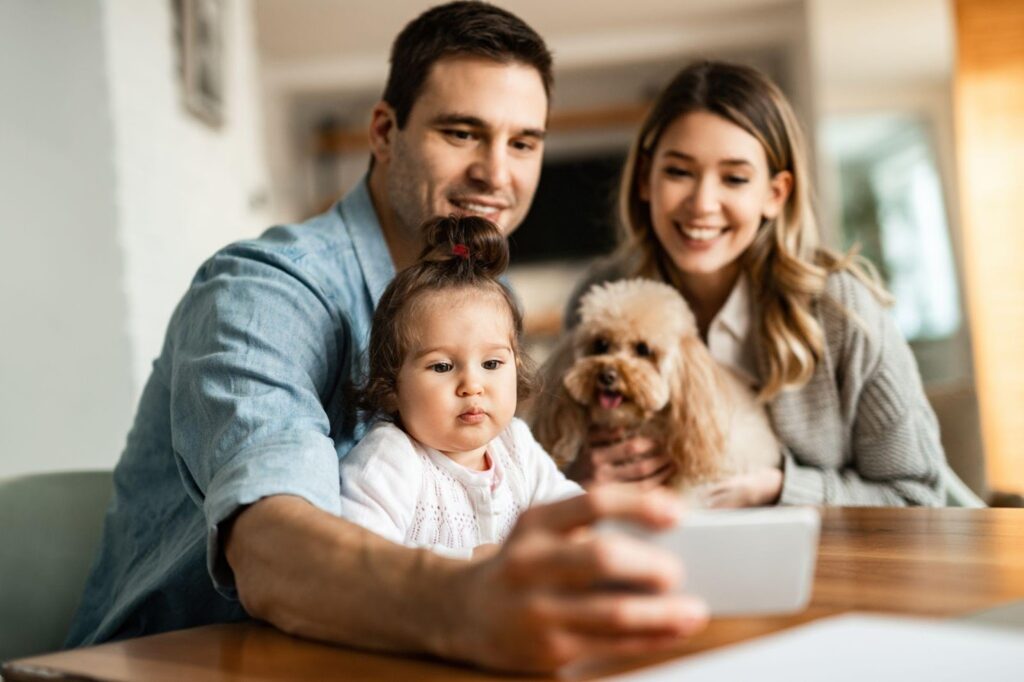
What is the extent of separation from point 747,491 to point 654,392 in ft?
0.93

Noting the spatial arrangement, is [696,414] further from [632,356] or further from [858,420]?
[858,420]

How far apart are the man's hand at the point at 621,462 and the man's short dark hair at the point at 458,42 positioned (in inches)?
27.6

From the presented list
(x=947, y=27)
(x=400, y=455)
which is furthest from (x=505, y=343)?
(x=947, y=27)

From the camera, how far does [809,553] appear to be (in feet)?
1.98

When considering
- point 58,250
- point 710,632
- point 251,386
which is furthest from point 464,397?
point 58,250

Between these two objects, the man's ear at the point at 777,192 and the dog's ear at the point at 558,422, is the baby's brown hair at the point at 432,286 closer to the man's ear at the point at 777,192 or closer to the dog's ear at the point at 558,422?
the dog's ear at the point at 558,422

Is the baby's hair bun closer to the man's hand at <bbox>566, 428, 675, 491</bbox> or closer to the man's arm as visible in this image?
the man's arm

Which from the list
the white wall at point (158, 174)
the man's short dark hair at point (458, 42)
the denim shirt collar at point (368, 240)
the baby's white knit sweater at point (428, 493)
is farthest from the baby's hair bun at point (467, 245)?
the white wall at point (158, 174)

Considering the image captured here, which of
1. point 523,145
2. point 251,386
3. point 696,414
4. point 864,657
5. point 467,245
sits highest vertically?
point 523,145

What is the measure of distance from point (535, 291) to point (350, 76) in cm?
220

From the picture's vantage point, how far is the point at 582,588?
1.86 ft

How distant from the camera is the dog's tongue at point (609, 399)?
1.93m

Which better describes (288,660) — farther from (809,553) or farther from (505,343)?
(505,343)

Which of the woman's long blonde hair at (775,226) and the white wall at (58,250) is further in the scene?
the white wall at (58,250)
